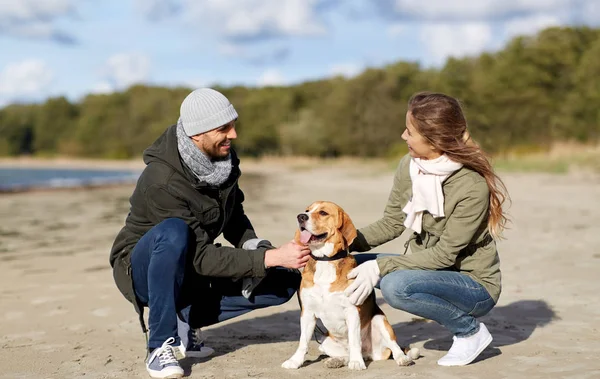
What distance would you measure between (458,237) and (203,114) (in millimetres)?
1783

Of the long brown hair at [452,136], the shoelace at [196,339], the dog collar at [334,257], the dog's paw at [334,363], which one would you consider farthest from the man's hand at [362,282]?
the shoelace at [196,339]

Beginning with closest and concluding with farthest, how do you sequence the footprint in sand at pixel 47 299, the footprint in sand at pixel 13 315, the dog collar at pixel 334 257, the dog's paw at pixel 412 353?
the dog collar at pixel 334 257 < the dog's paw at pixel 412 353 < the footprint in sand at pixel 13 315 < the footprint in sand at pixel 47 299

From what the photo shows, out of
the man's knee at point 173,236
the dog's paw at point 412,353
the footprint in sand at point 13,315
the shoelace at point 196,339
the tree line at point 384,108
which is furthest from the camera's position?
the tree line at point 384,108

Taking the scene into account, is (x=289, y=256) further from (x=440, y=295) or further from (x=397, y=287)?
(x=440, y=295)

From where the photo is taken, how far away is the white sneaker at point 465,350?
4016 mm

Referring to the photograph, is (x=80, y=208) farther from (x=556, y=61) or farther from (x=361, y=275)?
(x=556, y=61)

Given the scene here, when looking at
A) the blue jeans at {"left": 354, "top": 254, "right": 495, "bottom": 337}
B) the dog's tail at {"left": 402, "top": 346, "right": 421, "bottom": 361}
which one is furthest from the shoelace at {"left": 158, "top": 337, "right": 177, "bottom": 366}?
the dog's tail at {"left": 402, "top": 346, "right": 421, "bottom": 361}

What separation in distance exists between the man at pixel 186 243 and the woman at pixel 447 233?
65cm

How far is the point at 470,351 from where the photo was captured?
159 inches

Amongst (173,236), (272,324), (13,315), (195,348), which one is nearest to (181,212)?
(173,236)

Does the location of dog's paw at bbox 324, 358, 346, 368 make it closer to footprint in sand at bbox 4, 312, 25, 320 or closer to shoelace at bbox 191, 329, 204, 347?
shoelace at bbox 191, 329, 204, 347

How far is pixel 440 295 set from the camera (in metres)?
4.03

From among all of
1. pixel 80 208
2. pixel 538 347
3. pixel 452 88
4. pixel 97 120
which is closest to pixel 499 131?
pixel 452 88

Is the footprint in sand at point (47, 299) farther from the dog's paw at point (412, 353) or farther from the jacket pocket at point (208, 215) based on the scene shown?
the dog's paw at point (412, 353)
